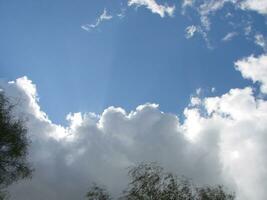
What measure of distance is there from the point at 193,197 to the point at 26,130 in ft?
97.3

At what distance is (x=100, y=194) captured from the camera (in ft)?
248

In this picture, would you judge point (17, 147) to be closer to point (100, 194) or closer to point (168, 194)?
point (100, 194)

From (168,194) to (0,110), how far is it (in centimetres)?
3029

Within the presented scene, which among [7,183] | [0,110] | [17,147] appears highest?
[0,110]

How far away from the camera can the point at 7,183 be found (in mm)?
61406

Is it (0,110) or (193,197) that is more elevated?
(0,110)

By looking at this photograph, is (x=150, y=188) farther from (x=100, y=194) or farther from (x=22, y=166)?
(x=22, y=166)

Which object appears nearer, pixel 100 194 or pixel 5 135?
pixel 5 135

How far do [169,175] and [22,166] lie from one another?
2546cm

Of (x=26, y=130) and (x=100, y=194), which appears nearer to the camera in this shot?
(x=26, y=130)

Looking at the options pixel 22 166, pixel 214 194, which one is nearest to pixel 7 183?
pixel 22 166

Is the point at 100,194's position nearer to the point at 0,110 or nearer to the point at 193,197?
the point at 193,197

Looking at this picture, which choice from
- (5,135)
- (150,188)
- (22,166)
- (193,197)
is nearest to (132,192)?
(150,188)

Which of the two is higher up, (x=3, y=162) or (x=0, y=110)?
(x=0, y=110)
